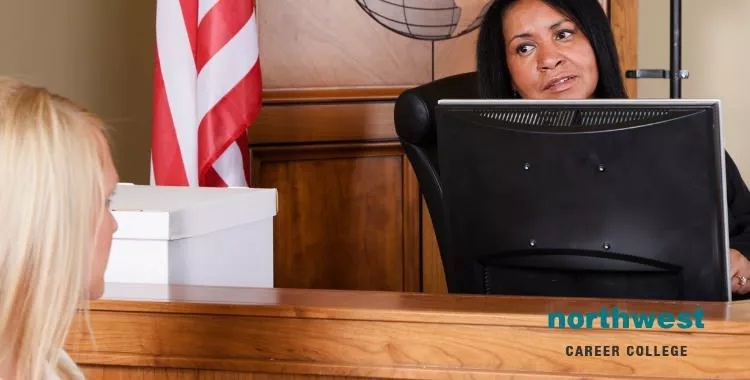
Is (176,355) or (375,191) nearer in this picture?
(176,355)

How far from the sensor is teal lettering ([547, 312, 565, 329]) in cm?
115

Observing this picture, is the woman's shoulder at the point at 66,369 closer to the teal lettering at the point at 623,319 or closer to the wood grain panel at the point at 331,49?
the teal lettering at the point at 623,319

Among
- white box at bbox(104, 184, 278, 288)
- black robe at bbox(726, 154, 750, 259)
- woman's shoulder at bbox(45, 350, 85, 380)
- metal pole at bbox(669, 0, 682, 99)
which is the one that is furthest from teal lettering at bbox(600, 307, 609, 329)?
metal pole at bbox(669, 0, 682, 99)

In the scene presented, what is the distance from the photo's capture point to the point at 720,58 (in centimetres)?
461

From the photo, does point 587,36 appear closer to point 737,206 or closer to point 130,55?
point 737,206

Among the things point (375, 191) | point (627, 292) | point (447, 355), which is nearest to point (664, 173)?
point (627, 292)

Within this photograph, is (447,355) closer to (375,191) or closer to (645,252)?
(645,252)

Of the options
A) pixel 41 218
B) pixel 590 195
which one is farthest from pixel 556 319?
pixel 41 218

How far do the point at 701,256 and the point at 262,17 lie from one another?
2421 millimetres

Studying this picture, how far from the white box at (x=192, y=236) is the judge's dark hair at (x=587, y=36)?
0.67m

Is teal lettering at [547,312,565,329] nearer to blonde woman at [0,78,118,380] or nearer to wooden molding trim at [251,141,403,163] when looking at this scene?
blonde woman at [0,78,118,380]

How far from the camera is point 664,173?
133 cm

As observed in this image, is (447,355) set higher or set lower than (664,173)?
lower

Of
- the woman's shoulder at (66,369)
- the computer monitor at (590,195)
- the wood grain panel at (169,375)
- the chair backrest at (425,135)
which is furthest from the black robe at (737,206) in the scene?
the woman's shoulder at (66,369)
